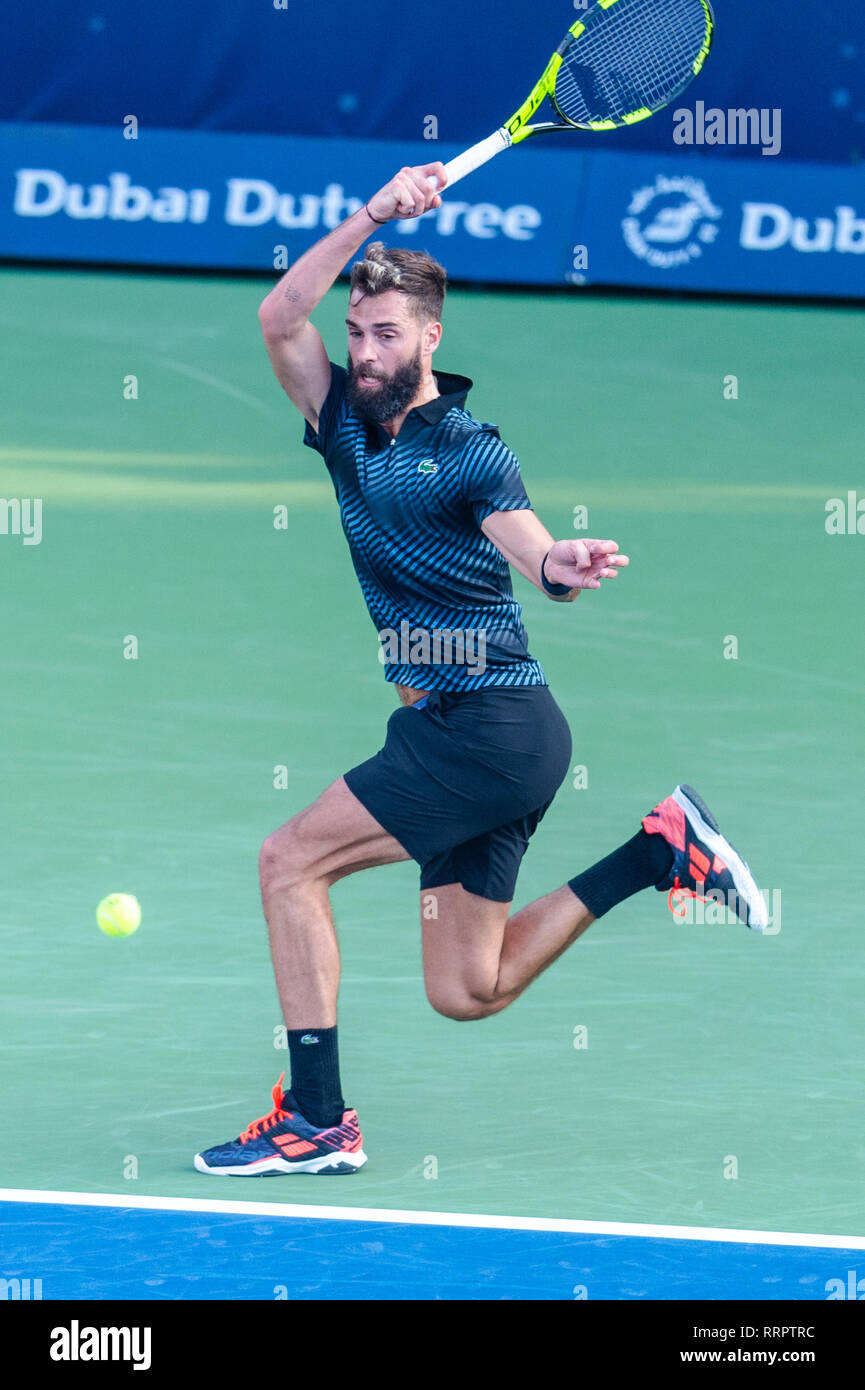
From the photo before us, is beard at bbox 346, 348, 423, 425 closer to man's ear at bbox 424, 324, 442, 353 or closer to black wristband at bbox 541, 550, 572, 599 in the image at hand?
man's ear at bbox 424, 324, 442, 353

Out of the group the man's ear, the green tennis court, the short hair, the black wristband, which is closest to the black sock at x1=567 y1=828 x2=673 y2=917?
the green tennis court

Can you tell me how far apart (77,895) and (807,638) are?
486cm

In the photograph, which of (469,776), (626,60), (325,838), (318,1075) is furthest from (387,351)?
(626,60)

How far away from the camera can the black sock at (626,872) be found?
20.6 feet

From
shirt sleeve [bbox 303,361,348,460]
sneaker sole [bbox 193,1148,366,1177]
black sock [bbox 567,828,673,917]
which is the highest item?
shirt sleeve [bbox 303,361,348,460]

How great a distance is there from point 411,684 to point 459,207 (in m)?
12.1

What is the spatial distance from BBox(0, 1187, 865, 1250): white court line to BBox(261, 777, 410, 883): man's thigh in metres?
0.88

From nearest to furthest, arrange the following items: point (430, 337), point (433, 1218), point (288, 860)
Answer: point (433, 1218)
point (288, 860)
point (430, 337)

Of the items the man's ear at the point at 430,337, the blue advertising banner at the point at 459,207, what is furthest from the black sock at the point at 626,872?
the blue advertising banner at the point at 459,207

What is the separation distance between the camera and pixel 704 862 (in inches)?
247

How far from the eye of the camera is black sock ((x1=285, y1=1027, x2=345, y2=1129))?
5.63m

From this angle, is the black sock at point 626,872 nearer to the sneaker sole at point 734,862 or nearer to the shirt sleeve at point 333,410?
the sneaker sole at point 734,862

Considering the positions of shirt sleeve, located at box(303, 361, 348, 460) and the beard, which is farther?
shirt sleeve, located at box(303, 361, 348, 460)

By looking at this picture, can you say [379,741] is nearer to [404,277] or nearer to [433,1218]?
[404,277]
